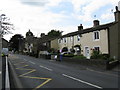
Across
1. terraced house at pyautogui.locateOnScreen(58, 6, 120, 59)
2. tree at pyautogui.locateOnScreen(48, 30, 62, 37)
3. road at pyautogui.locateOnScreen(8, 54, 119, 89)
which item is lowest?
road at pyautogui.locateOnScreen(8, 54, 119, 89)

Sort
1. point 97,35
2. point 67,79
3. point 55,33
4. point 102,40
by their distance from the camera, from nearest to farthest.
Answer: point 67,79
point 102,40
point 97,35
point 55,33

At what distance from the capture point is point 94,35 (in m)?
29.6

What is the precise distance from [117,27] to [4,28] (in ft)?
64.3

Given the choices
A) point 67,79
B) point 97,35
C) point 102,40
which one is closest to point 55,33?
point 97,35

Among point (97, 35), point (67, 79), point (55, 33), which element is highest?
point (55, 33)

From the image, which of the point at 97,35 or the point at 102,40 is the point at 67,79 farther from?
the point at 97,35

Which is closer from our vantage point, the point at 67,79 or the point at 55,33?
the point at 67,79

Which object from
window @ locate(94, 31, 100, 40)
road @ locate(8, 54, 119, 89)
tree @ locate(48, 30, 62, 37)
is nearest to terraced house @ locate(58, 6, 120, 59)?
window @ locate(94, 31, 100, 40)

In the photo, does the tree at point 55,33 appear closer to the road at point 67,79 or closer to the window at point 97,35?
the window at point 97,35

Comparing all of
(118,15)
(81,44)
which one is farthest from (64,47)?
(118,15)

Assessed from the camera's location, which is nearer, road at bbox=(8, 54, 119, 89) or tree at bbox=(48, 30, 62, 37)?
road at bbox=(8, 54, 119, 89)

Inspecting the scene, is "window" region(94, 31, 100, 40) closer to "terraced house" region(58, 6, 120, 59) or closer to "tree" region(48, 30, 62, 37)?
"terraced house" region(58, 6, 120, 59)

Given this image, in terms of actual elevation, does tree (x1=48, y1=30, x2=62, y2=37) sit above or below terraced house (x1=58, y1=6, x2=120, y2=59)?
above

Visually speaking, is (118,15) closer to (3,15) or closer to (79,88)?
(3,15)
